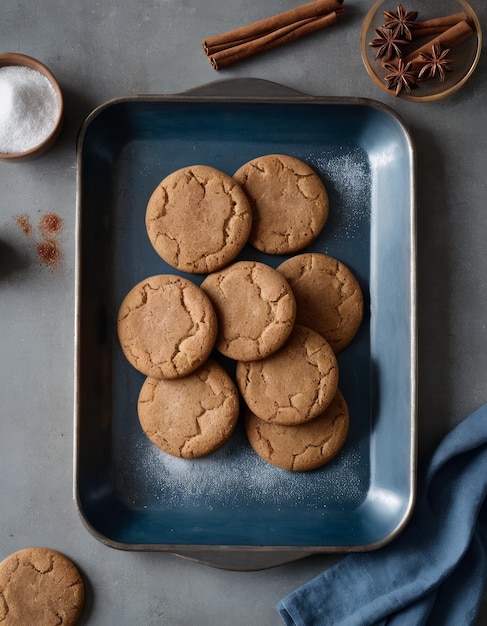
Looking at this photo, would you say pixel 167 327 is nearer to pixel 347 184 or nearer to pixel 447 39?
pixel 347 184

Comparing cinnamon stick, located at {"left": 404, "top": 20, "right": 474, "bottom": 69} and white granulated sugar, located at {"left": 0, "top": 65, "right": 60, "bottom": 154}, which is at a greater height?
cinnamon stick, located at {"left": 404, "top": 20, "right": 474, "bottom": 69}

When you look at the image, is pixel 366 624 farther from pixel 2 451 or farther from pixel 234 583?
pixel 2 451

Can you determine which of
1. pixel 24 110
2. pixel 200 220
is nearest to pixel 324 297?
pixel 200 220

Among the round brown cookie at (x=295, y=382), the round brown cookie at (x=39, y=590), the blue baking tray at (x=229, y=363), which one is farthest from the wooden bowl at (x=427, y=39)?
the round brown cookie at (x=39, y=590)

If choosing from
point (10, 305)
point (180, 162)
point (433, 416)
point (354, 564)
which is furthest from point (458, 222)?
point (10, 305)

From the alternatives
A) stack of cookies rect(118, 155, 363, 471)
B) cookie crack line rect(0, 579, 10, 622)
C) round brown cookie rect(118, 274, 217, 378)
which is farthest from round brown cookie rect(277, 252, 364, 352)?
cookie crack line rect(0, 579, 10, 622)

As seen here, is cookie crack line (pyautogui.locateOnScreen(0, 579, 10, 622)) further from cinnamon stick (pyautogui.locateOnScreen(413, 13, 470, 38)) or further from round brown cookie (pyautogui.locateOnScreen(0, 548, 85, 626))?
cinnamon stick (pyautogui.locateOnScreen(413, 13, 470, 38))

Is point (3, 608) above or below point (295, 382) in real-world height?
below
